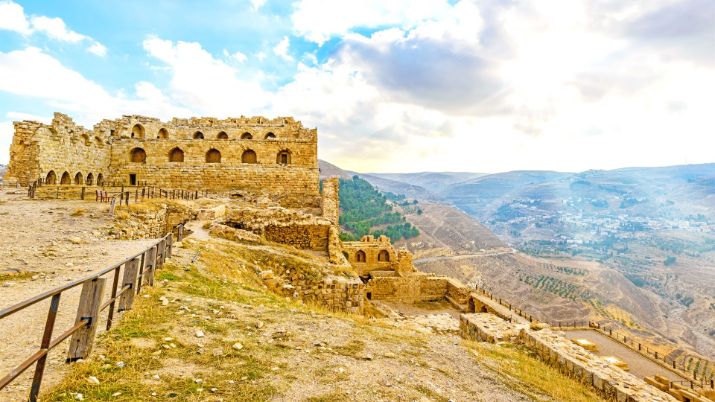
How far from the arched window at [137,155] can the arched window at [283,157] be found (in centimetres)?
1167

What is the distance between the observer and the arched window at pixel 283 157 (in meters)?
32.2

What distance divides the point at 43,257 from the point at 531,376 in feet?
36.5

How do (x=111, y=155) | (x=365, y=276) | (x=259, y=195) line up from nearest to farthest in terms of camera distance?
(x=259, y=195) → (x=111, y=155) → (x=365, y=276)

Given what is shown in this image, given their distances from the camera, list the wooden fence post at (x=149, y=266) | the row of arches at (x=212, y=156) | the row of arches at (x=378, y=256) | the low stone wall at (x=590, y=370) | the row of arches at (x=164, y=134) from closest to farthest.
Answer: the wooden fence post at (x=149, y=266)
the low stone wall at (x=590, y=370)
the row of arches at (x=212, y=156)
the row of arches at (x=164, y=134)
the row of arches at (x=378, y=256)

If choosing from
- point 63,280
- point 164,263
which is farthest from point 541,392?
point 63,280

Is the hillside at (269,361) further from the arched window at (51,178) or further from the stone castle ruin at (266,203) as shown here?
the arched window at (51,178)

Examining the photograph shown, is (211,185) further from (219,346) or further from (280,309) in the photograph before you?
(219,346)

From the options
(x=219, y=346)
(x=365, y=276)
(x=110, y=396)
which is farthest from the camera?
(x=365, y=276)

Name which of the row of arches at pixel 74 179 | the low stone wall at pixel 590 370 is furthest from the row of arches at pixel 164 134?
the low stone wall at pixel 590 370

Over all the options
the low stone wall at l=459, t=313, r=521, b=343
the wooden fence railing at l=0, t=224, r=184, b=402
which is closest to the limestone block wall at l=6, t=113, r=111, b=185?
the wooden fence railing at l=0, t=224, r=184, b=402

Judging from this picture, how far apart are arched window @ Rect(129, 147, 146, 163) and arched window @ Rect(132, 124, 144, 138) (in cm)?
547

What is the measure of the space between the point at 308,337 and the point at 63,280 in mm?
5093

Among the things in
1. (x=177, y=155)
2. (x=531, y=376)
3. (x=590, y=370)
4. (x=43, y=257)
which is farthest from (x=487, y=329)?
(x=177, y=155)

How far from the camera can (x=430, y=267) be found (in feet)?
312
